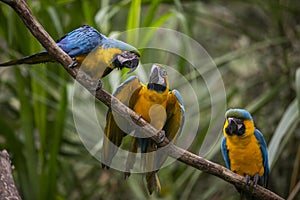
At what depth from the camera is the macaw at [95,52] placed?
1220 mm

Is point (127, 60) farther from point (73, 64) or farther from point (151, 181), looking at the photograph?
point (151, 181)

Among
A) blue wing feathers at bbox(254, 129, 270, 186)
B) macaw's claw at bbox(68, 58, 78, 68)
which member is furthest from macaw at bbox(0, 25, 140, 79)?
blue wing feathers at bbox(254, 129, 270, 186)

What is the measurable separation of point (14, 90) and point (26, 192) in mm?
563

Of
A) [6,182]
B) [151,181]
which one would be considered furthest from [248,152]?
[6,182]

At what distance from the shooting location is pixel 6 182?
1398 millimetres

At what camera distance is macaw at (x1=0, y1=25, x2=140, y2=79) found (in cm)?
122

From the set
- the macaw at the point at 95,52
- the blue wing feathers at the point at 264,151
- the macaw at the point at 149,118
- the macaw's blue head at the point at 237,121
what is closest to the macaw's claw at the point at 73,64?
the macaw at the point at 95,52

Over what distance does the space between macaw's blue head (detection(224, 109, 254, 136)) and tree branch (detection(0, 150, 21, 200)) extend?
63cm

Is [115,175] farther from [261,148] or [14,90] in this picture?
[261,148]

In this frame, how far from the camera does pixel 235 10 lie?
122 inches

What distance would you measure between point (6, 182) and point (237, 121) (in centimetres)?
67

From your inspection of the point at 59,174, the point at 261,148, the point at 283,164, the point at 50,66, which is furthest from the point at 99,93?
the point at 283,164

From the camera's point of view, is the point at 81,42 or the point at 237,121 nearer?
the point at 81,42

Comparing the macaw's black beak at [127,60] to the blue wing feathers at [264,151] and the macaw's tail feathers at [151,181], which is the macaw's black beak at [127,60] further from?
the blue wing feathers at [264,151]
